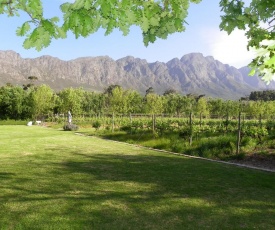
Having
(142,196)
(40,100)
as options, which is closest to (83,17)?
(142,196)

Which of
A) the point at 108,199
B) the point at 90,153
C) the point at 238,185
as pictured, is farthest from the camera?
the point at 90,153

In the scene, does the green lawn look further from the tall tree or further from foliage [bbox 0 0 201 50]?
the tall tree

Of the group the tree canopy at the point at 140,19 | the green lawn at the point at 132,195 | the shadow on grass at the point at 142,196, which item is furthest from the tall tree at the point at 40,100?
the tree canopy at the point at 140,19

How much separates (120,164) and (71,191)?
425cm

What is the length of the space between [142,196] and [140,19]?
4916 mm

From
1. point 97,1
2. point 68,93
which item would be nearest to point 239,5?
point 97,1

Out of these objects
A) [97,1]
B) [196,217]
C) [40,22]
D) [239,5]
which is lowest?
[196,217]

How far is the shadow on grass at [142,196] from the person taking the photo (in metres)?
A: 5.66

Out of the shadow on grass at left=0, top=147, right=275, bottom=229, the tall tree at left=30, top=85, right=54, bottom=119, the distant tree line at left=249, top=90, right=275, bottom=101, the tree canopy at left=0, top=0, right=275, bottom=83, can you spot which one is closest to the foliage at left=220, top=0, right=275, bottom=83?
the tree canopy at left=0, top=0, right=275, bottom=83

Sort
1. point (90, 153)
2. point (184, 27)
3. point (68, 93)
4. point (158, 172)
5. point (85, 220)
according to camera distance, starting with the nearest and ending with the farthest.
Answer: point (184, 27), point (85, 220), point (158, 172), point (90, 153), point (68, 93)

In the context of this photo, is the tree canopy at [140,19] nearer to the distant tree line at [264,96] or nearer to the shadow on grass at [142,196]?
the shadow on grass at [142,196]

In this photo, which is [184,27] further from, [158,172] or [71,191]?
[158,172]

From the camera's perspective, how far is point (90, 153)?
14.6 metres

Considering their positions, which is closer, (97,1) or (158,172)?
(97,1)
